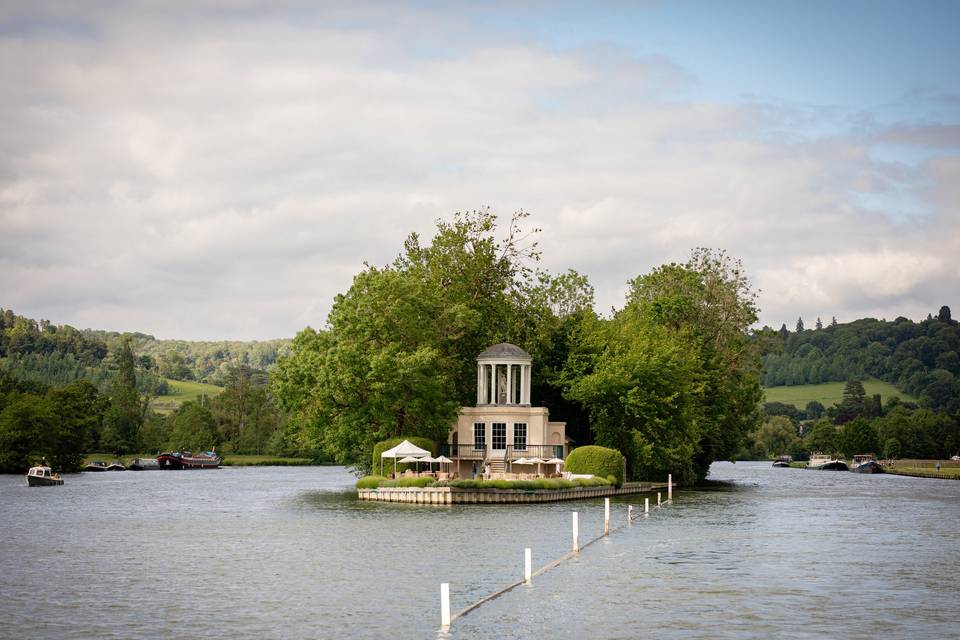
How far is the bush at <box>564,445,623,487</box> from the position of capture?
81.2m

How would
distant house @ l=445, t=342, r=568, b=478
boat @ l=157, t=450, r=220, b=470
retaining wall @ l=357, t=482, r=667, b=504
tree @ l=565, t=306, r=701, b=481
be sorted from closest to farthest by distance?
retaining wall @ l=357, t=482, r=667, b=504 → distant house @ l=445, t=342, r=568, b=478 → tree @ l=565, t=306, r=701, b=481 → boat @ l=157, t=450, r=220, b=470

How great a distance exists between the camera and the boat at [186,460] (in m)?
168

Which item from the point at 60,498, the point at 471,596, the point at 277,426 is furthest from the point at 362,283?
the point at 277,426

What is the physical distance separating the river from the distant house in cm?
1404

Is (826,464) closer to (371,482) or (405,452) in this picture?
(371,482)

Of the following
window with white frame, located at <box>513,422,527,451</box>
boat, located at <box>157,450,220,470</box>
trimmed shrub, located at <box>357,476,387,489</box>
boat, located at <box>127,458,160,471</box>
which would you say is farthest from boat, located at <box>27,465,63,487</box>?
boat, located at <box>157,450,220,470</box>

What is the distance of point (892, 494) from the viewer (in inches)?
3728

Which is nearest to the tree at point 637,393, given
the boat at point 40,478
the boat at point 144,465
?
the boat at point 40,478

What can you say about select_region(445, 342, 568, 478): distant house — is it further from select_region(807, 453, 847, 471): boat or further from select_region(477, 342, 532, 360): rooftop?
select_region(807, 453, 847, 471): boat

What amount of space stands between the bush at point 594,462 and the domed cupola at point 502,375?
6.06 m

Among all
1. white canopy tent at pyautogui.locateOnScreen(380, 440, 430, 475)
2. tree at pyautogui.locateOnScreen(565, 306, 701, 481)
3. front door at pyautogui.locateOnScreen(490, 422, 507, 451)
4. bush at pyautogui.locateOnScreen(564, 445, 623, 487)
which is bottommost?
bush at pyautogui.locateOnScreen(564, 445, 623, 487)

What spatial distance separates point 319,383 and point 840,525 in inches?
1442

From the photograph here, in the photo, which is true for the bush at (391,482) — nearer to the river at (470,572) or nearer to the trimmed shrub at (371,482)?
the trimmed shrub at (371,482)

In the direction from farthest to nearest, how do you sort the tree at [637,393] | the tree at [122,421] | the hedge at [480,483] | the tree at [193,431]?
1. the tree at [193,431]
2. the tree at [122,421]
3. the tree at [637,393]
4. the hedge at [480,483]
